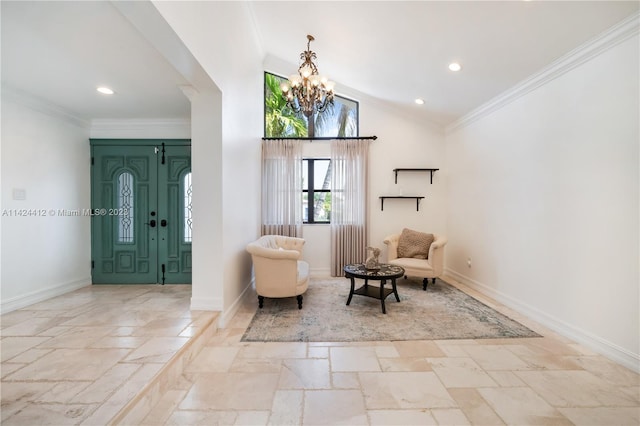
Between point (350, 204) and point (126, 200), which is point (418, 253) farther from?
point (126, 200)

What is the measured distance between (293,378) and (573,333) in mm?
2704

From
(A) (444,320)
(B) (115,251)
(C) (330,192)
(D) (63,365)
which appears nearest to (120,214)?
(B) (115,251)

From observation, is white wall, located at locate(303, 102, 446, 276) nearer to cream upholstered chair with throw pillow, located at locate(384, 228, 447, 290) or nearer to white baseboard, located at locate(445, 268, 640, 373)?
cream upholstered chair with throw pillow, located at locate(384, 228, 447, 290)

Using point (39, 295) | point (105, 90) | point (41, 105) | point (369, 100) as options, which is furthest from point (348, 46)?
point (39, 295)

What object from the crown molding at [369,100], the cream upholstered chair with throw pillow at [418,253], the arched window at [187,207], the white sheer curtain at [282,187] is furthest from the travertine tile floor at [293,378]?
the crown molding at [369,100]

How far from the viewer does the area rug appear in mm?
2861

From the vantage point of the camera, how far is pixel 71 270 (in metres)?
3.95

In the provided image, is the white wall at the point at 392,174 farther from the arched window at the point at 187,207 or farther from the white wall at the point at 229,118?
the arched window at the point at 187,207

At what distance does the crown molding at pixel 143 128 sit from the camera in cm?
423

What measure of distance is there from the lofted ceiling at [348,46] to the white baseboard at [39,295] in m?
2.32

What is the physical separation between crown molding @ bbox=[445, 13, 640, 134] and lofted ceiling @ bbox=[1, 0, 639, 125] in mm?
63

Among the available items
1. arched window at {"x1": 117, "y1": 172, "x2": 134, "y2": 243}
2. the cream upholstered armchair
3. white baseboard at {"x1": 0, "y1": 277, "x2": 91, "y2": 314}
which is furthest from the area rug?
white baseboard at {"x1": 0, "y1": 277, "x2": 91, "y2": 314}

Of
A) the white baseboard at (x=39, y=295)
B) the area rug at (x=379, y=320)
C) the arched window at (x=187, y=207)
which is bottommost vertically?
the area rug at (x=379, y=320)

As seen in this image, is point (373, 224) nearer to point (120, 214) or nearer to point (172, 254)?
point (172, 254)
